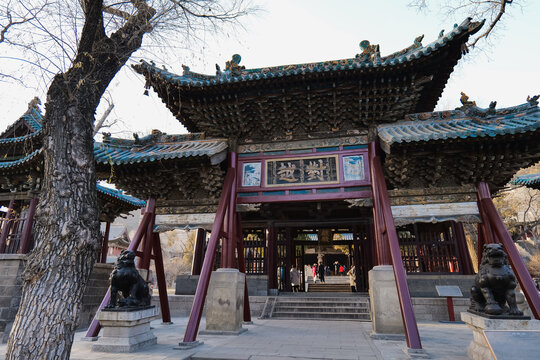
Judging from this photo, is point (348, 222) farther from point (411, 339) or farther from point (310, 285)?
point (310, 285)

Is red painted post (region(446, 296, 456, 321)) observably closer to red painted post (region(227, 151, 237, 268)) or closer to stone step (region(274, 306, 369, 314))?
stone step (region(274, 306, 369, 314))

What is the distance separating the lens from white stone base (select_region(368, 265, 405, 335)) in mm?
6105

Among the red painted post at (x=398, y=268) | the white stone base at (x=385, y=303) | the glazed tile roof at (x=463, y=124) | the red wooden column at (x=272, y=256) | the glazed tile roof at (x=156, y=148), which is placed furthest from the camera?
the red wooden column at (x=272, y=256)

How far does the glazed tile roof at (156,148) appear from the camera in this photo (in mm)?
7172

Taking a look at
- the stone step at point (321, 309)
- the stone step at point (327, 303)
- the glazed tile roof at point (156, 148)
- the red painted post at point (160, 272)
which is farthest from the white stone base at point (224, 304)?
the stone step at point (327, 303)

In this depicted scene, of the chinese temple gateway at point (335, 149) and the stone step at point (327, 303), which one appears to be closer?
the chinese temple gateway at point (335, 149)

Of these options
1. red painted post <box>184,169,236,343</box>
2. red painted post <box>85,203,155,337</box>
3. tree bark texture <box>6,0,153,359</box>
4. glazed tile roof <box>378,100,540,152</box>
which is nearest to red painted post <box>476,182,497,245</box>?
glazed tile roof <box>378,100,540,152</box>

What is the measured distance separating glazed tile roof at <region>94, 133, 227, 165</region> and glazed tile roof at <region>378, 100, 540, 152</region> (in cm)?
430

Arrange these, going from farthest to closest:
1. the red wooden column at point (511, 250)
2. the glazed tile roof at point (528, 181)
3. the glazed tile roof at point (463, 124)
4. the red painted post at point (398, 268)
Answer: the glazed tile roof at point (528, 181) < the glazed tile roof at point (463, 124) < the red wooden column at point (511, 250) < the red painted post at point (398, 268)

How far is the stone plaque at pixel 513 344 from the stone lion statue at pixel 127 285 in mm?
5585

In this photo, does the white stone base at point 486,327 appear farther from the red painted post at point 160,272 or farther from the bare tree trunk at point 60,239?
the red painted post at point 160,272

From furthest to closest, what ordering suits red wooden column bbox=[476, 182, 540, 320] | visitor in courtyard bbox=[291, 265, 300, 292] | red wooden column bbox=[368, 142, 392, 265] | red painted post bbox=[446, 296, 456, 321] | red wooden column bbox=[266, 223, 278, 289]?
visitor in courtyard bbox=[291, 265, 300, 292]
red wooden column bbox=[266, 223, 278, 289]
red painted post bbox=[446, 296, 456, 321]
red wooden column bbox=[368, 142, 392, 265]
red wooden column bbox=[476, 182, 540, 320]

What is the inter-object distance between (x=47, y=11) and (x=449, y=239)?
40.7 ft

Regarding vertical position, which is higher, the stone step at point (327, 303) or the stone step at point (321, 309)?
the stone step at point (327, 303)
